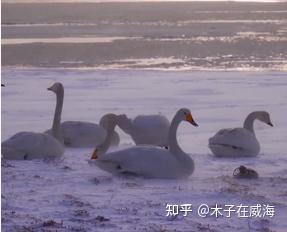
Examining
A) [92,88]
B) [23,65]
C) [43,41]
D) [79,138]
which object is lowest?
[79,138]

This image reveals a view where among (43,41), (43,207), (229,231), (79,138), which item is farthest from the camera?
(43,41)

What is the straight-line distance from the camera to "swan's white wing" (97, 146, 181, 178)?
306 inches

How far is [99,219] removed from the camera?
19.9 feet

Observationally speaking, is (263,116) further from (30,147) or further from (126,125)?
(30,147)

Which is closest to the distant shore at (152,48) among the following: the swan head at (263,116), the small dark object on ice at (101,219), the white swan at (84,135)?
the swan head at (263,116)

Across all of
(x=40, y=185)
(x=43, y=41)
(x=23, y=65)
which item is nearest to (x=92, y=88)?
(x=23, y=65)

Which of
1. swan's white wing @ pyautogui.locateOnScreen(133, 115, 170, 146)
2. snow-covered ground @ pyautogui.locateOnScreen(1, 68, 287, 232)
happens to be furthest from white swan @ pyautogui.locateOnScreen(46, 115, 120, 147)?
swan's white wing @ pyautogui.locateOnScreen(133, 115, 170, 146)

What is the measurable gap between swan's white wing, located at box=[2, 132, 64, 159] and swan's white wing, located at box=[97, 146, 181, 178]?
3.57 feet

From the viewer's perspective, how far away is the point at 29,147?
8703 millimetres

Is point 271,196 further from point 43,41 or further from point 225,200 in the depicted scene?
point 43,41

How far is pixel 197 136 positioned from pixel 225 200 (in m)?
3.84

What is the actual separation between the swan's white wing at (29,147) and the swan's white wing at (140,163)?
109 centimetres

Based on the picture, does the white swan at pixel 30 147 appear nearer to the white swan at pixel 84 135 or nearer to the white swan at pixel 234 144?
the white swan at pixel 84 135

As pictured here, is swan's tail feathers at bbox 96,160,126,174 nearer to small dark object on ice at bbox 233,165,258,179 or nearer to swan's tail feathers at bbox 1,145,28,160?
small dark object on ice at bbox 233,165,258,179
